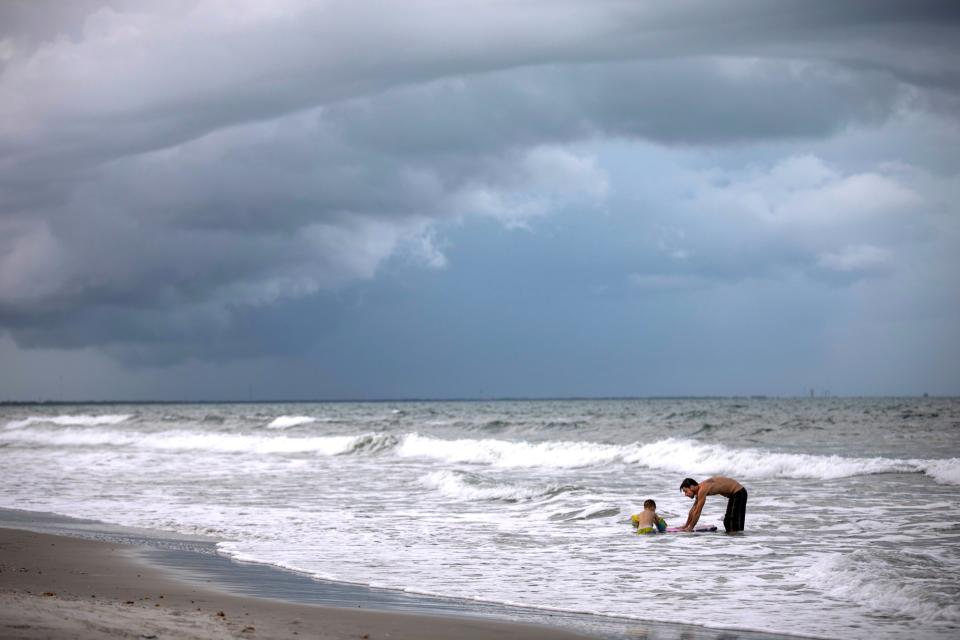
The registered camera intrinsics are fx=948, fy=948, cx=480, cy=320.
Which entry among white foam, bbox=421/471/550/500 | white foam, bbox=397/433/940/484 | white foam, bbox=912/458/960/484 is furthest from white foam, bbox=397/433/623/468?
white foam, bbox=912/458/960/484

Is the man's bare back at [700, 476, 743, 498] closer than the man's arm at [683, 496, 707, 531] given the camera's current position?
No

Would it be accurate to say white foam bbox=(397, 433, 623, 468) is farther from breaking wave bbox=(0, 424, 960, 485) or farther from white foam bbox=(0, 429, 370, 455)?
white foam bbox=(0, 429, 370, 455)

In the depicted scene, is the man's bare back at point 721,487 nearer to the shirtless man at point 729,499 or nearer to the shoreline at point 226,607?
the shirtless man at point 729,499

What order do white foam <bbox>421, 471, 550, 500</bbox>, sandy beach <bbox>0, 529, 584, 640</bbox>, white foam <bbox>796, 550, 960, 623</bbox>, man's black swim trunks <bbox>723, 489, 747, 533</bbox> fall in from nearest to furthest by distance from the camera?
sandy beach <bbox>0, 529, 584, 640</bbox>
white foam <bbox>796, 550, 960, 623</bbox>
man's black swim trunks <bbox>723, 489, 747, 533</bbox>
white foam <bbox>421, 471, 550, 500</bbox>

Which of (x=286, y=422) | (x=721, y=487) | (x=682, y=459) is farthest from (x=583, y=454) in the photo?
(x=286, y=422)

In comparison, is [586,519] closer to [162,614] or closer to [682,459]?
[162,614]

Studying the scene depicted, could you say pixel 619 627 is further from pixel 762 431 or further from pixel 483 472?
pixel 762 431

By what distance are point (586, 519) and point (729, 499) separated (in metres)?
3.06

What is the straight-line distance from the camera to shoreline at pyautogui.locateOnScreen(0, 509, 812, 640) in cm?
818

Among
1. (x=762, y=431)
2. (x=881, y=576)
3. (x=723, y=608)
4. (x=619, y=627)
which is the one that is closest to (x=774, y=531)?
(x=881, y=576)

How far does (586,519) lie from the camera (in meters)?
17.7

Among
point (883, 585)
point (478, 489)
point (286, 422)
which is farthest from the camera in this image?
point (286, 422)

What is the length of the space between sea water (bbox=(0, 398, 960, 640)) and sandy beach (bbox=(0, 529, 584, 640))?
1707 mm

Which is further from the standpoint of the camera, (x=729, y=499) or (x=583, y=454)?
(x=583, y=454)
